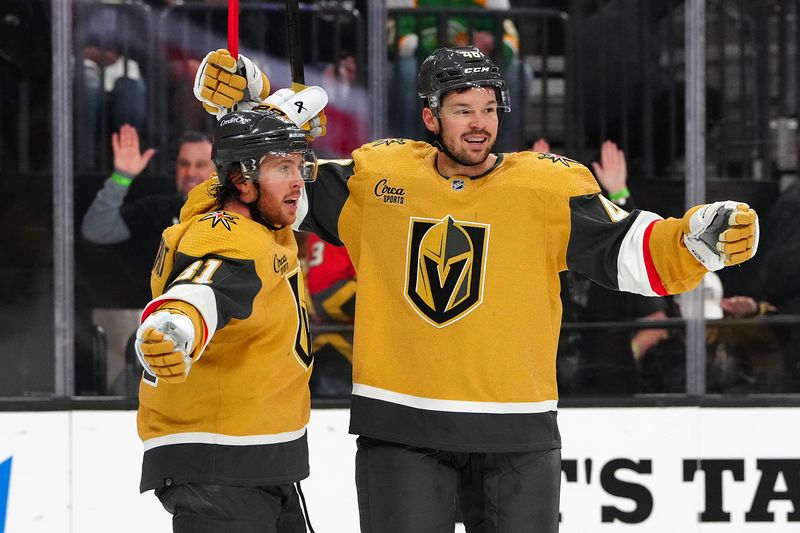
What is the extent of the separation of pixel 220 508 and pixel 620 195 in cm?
185

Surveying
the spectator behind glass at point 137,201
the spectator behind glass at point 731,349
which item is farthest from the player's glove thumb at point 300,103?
the spectator behind glass at point 731,349

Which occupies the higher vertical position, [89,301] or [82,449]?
[89,301]

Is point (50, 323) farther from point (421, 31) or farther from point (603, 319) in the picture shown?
point (603, 319)

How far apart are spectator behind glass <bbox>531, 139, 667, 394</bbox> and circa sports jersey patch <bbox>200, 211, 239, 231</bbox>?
5.23 feet

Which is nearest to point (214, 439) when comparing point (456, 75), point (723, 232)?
point (456, 75)

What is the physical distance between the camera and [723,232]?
2502mm

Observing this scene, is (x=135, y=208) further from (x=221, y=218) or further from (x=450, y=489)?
(x=450, y=489)

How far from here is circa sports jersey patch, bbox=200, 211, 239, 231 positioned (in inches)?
101

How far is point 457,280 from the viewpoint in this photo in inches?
109

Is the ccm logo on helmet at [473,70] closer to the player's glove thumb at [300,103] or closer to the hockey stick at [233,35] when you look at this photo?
the player's glove thumb at [300,103]

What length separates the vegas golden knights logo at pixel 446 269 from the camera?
9.03 feet

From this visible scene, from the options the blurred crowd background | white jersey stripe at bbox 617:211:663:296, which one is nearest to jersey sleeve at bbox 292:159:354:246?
white jersey stripe at bbox 617:211:663:296

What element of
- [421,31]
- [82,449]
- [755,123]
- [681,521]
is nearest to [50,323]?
[82,449]

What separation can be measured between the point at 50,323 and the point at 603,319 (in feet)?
5.51
